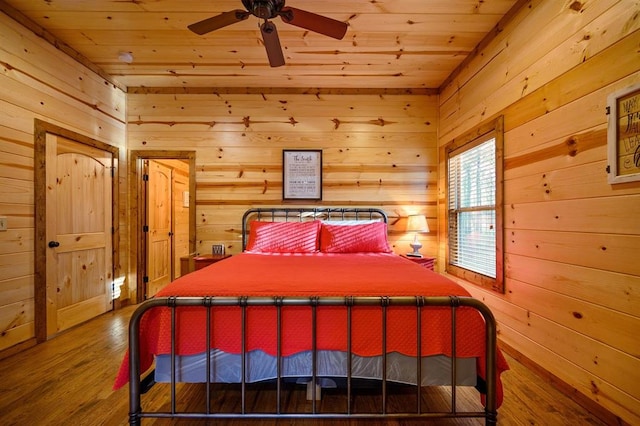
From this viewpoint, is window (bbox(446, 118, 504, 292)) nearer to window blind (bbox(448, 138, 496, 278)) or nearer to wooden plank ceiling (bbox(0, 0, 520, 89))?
window blind (bbox(448, 138, 496, 278))

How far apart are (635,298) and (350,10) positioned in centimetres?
259

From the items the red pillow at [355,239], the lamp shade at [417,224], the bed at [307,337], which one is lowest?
the bed at [307,337]

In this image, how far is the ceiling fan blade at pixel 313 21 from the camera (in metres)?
1.72

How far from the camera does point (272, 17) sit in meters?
1.73

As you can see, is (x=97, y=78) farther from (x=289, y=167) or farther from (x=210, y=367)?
(x=210, y=367)

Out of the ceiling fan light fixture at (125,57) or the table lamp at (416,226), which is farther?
the table lamp at (416,226)

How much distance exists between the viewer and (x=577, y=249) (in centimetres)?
166

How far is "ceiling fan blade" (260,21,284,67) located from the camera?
71.4 inches

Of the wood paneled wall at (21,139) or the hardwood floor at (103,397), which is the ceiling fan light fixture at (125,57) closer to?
the wood paneled wall at (21,139)

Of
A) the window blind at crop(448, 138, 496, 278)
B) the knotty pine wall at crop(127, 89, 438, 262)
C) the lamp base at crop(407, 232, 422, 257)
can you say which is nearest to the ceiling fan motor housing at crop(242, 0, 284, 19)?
the knotty pine wall at crop(127, 89, 438, 262)

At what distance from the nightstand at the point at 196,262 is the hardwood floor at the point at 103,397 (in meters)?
1.03

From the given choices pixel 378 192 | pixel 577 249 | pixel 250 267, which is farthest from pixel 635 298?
pixel 378 192

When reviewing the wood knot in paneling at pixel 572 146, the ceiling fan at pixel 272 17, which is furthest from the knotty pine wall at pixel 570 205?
the ceiling fan at pixel 272 17

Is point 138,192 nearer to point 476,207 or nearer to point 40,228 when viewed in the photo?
point 40,228
